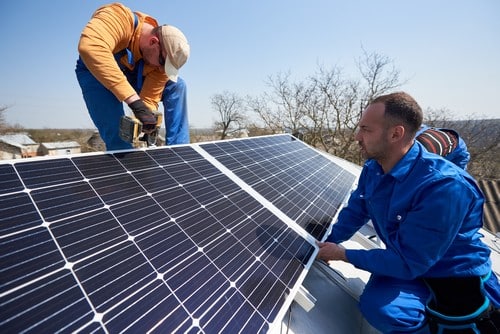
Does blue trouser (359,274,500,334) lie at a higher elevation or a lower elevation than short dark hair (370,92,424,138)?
lower

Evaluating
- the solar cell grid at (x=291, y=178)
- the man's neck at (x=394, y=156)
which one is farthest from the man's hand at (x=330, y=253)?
the man's neck at (x=394, y=156)

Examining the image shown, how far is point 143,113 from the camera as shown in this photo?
9.21 ft

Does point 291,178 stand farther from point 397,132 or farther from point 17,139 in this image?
point 17,139

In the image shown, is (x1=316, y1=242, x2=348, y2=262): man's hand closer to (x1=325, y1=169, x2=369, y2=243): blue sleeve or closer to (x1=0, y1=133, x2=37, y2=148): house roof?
(x1=325, y1=169, x2=369, y2=243): blue sleeve

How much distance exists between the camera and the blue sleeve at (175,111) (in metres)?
4.43

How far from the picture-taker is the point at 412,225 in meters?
2.04

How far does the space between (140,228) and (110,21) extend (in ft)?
8.62

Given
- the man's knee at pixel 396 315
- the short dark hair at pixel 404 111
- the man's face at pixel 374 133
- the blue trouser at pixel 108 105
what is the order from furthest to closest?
the blue trouser at pixel 108 105 < the man's face at pixel 374 133 < the short dark hair at pixel 404 111 < the man's knee at pixel 396 315

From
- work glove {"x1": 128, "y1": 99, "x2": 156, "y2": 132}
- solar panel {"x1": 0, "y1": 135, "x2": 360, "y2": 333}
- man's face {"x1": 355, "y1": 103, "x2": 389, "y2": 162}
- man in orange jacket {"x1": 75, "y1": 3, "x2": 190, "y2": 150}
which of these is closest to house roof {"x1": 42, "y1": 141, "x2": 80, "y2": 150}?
man in orange jacket {"x1": 75, "y1": 3, "x2": 190, "y2": 150}

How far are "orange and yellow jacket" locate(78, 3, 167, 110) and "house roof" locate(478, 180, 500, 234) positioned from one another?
500 inches

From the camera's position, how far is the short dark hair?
7.41 feet

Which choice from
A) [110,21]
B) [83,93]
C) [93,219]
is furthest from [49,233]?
[83,93]

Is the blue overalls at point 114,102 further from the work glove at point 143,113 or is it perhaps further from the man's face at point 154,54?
the work glove at point 143,113

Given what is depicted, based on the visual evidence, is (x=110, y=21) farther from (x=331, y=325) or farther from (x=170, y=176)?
(x=331, y=325)
